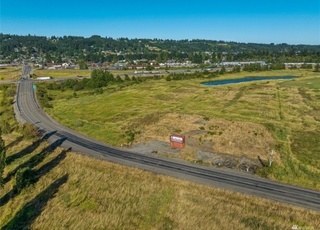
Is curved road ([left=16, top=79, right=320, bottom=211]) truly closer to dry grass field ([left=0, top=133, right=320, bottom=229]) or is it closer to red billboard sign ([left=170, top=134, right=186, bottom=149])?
dry grass field ([left=0, top=133, right=320, bottom=229])

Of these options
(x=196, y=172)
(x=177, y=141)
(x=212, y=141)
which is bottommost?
(x=212, y=141)

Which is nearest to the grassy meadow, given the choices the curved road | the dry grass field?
the curved road

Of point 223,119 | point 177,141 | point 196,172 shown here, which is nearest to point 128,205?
point 196,172

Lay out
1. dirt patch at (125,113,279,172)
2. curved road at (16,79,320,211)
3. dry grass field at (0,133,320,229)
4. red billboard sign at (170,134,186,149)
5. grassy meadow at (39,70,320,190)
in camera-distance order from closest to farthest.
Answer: dry grass field at (0,133,320,229) < curved road at (16,79,320,211) < dirt patch at (125,113,279,172) < grassy meadow at (39,70,320,190) < red billboard sign at (170,134,186,149)

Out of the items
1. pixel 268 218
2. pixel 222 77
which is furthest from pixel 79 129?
pixel 222 77

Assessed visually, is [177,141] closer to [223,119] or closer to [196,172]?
[196,172]

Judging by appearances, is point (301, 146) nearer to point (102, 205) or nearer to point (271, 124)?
point (271, 124)
